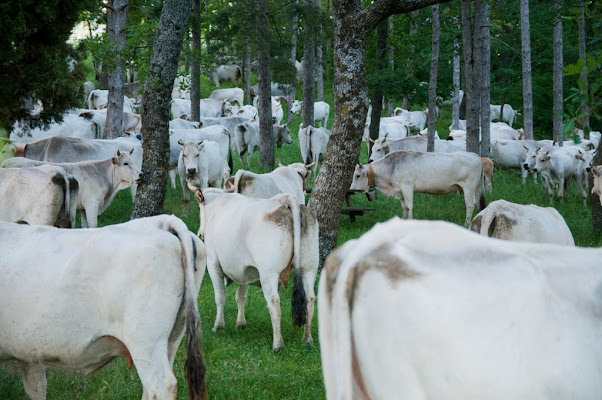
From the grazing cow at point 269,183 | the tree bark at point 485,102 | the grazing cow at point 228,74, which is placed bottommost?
the grazing cow at point 269,183


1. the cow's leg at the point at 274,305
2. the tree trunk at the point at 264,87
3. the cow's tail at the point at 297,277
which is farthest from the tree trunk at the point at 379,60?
the cow's leg at the point at 274,305

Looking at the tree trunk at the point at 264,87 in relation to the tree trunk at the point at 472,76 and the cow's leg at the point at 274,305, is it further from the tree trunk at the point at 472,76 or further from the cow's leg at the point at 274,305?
the cow's leg at the point at 274,305

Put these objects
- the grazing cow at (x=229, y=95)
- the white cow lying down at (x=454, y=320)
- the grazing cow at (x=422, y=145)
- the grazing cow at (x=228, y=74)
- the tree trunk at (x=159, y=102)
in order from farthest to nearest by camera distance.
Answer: the grazing cow at (x=228, y=74) < the grazing cow at (x=229, y=95) < the grazing cow at (x=422, y=145) < the tree trunk at (x=159, y=102) < the white cow lying down at (x=454, y=320)

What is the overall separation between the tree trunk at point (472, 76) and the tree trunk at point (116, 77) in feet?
28.1

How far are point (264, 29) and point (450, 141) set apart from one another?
28.6ft

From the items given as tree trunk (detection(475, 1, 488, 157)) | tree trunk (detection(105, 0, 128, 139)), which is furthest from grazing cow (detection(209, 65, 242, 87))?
tree trunk (detection(105, 0, 128, 139))

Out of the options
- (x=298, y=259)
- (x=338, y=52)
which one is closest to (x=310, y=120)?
(x=338, y=52)

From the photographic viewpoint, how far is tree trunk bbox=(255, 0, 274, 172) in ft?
63.4

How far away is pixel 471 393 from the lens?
2.95 meters

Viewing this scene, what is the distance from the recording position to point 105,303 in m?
5.17

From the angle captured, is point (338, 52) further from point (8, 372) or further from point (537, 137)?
point (537, 137)

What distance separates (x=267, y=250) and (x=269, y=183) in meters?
4.21

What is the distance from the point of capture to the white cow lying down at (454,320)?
117 inches

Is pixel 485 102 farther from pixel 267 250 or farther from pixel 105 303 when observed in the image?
pixel 105 303
